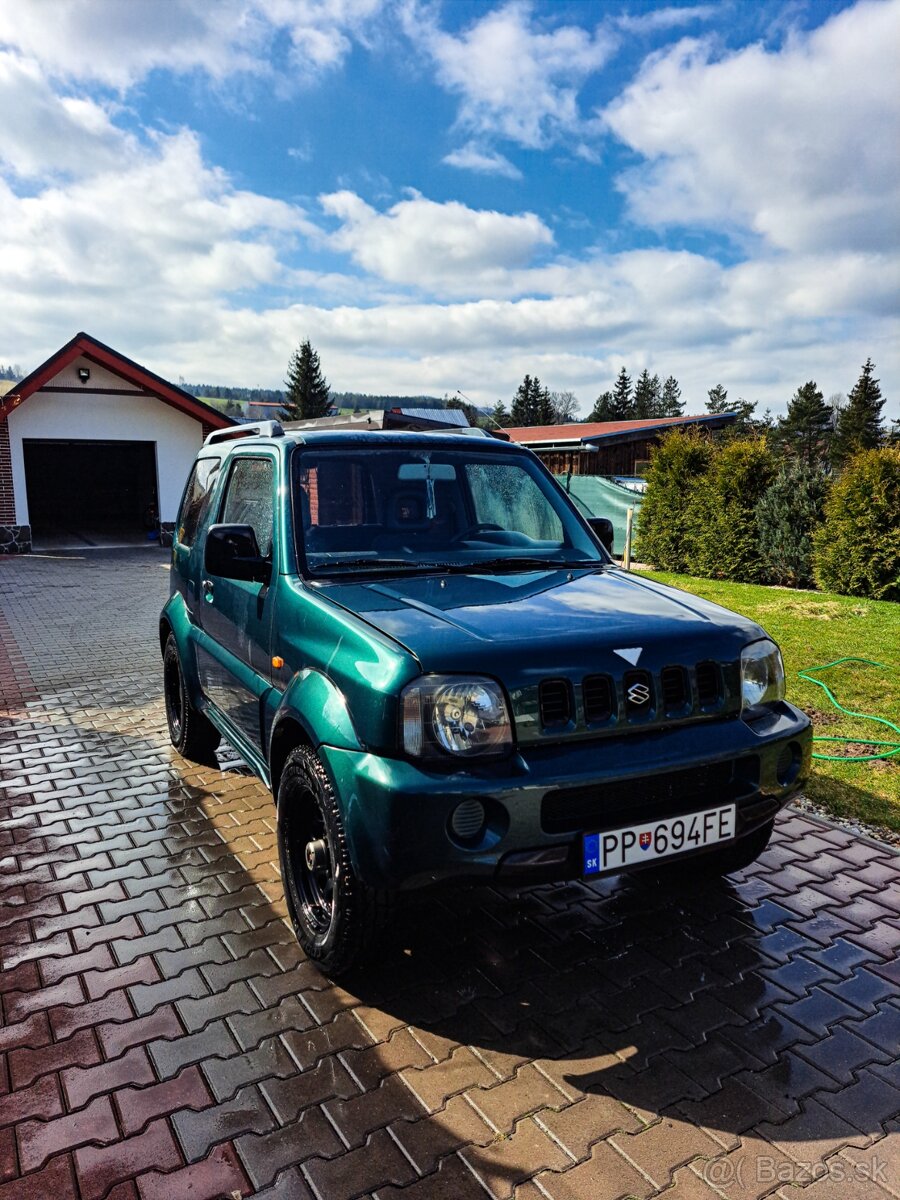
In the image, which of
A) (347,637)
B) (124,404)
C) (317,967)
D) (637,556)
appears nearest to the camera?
(347,637)

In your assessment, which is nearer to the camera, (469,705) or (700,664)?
(469,705)

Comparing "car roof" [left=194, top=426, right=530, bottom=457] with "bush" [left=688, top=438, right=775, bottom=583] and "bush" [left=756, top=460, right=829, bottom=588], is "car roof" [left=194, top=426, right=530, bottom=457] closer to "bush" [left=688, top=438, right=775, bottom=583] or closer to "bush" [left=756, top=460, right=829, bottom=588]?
"bush" [left=756, top=460, right=829, bottom=588]

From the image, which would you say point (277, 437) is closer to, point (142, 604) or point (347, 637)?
point (347, 637)

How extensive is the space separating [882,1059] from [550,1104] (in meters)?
1.13

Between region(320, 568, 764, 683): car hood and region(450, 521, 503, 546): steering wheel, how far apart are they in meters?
0.44

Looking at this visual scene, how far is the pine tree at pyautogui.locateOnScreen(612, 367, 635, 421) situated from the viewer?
280 feet

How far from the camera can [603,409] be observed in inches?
3337

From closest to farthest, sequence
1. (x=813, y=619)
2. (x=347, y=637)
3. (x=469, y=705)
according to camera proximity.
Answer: (x=469, y=705)
(x=347, y=637)
(x=813, y=619)

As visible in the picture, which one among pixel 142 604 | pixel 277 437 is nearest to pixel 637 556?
pixel 142 604

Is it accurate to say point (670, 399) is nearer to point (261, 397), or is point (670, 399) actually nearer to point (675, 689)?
point (261, 397)

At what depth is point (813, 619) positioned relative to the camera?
33.5 feet

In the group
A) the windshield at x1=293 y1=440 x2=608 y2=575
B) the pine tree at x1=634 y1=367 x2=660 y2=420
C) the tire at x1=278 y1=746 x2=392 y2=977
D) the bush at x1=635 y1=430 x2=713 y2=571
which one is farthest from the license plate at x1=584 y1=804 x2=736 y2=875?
the pine tree at x1=634 y1=367 x2=660 y2=420

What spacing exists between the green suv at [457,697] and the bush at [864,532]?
9819 mm

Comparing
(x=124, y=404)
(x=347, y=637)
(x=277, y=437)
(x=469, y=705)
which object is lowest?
(x=469, y=705)
